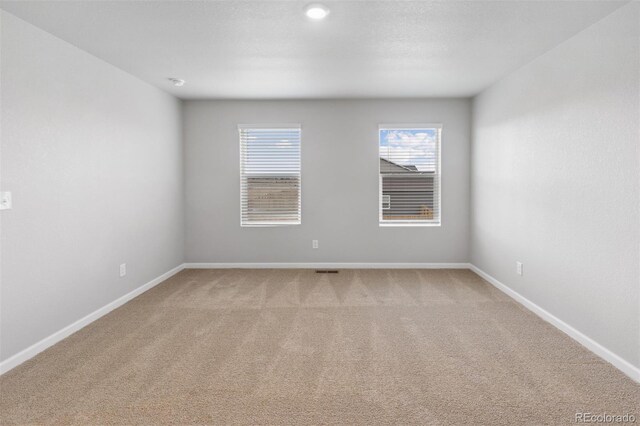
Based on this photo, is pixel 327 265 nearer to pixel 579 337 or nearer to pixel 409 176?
pixel 409 176

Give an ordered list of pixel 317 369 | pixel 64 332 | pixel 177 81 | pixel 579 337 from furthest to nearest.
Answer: pixel 177 81 → pixel 64 332 → pixel 579 337 → pixel 317 369

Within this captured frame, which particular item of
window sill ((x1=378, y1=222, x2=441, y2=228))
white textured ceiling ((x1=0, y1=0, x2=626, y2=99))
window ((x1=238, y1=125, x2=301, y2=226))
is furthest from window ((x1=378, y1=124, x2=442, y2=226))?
window ((x1=238, y1=125, x2=301, y2=226))

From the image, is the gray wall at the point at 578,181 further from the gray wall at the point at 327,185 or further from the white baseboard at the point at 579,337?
the gray wall at the point at 327,185

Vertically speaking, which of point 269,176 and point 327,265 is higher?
point 269,176

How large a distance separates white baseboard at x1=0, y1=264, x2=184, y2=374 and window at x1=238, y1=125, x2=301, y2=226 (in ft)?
5.69

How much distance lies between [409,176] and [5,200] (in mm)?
4484

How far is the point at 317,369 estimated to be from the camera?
2256mm

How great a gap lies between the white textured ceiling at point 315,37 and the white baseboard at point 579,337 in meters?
2.43

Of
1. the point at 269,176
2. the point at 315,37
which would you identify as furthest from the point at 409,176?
the point at 315,37

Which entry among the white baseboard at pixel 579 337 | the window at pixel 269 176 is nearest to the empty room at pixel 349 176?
the white baseboard at pixel 579 337

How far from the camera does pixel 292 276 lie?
4594 mm

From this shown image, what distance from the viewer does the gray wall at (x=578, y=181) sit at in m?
2.23

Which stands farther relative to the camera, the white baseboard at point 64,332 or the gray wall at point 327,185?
the gray wall at point 327,185

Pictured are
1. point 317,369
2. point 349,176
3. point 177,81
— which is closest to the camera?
point 317,369
